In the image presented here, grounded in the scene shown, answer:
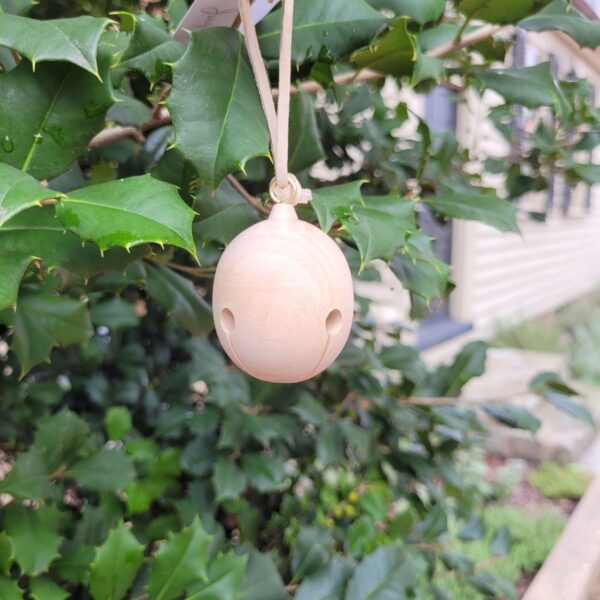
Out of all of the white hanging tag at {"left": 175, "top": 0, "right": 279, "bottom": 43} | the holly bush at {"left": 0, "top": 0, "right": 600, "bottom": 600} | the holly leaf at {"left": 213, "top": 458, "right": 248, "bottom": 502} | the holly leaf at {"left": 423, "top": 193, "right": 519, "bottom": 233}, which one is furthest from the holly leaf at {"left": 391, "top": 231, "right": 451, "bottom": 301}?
the holly leaf at {"left": 213, "top": 458, "right": 248, "bottom": 502}

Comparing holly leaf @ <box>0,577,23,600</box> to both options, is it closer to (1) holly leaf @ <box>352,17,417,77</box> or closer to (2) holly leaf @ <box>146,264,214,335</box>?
(2) holly leaf @ <box>146,264,214,335</box>

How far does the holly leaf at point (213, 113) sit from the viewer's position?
594 millimetres

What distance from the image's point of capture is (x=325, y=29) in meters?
0.69

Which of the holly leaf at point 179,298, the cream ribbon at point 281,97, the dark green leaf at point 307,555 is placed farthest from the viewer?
the dark green leaf at point 307,555

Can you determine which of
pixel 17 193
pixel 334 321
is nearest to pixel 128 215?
pixel 17 193

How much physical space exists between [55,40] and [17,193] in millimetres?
165

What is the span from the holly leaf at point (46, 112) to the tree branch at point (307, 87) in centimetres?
20

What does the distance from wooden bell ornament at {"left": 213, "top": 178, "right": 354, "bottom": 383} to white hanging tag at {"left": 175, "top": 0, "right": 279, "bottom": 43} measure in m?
0.19

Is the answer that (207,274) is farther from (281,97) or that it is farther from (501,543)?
(501,543)

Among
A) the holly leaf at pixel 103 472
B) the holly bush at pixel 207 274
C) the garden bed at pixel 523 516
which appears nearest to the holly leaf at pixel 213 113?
the holly bush at pixel 207 274

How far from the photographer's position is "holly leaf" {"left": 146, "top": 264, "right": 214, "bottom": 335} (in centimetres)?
99

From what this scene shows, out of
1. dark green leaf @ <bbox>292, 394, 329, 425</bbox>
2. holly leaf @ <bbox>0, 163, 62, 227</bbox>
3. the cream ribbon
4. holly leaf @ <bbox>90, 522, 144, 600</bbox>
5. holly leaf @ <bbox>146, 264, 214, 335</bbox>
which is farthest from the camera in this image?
dark green leaf @ <bbox>292, 394, 329, 425</bbox>

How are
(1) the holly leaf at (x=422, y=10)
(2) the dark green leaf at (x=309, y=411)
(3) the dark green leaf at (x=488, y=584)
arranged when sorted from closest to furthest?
(1) the holly leaf at (x=422, y=10), (2) the dark green leaf at (x=309, y=411), (3) the dark green leaf at (x=488, y=584)

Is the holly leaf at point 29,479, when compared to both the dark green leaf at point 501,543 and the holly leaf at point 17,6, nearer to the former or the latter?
the holly leaf at point 17,6
